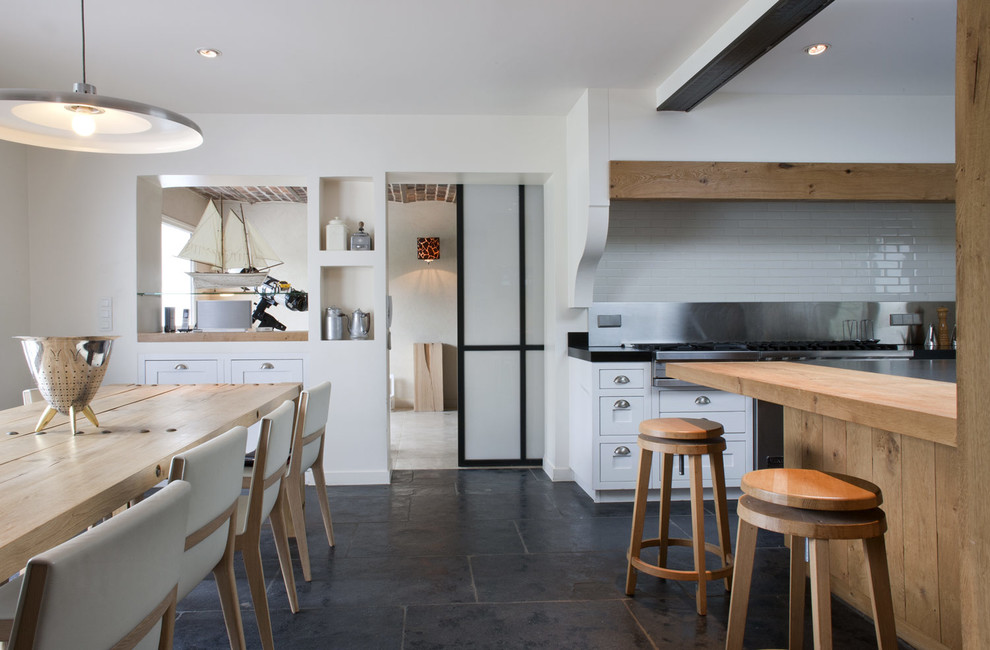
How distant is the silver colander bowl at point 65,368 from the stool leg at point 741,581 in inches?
78.3

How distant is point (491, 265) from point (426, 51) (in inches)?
71.6

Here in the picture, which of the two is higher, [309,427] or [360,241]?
[360,241]

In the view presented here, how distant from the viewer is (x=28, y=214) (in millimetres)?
4395

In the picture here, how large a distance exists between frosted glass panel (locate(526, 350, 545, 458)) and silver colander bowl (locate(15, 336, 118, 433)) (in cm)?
326

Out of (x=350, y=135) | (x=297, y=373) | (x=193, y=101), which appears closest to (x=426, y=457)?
(x=297, y=373)

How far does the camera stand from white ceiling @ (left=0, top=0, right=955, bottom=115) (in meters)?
3.03

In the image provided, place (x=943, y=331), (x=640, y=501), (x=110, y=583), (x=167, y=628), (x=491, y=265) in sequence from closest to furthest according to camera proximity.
→ (x=110, y=583), (x=167, y=628), (x=640, y=501), (x=943, y=331), (x=491, y=265)

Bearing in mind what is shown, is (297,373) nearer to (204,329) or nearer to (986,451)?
(204,329)

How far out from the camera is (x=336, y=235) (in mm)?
4590

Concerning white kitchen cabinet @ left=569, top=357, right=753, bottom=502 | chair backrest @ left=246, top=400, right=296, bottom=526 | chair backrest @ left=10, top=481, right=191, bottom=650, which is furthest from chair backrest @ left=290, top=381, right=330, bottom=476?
white kitchen cabinet @ left=569, top=357, right=753, bottom=502

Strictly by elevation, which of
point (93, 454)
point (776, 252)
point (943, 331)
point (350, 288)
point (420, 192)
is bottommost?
point (93, 454)

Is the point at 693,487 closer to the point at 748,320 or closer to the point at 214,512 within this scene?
the point at 214,512

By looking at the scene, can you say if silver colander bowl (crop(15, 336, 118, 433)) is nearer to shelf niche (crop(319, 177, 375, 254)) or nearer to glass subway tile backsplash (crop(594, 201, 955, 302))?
shelf niche (crop(319, 177, 375, 254))

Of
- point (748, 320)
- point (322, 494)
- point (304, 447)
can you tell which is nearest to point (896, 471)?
point (304, 447)
